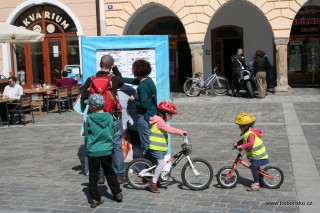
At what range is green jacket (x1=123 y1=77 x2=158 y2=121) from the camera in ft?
22.0

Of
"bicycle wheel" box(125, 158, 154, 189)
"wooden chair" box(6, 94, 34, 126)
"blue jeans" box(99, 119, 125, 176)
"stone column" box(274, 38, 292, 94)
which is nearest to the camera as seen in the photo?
"bicycle wheel" box(125, 158, 154, 189)

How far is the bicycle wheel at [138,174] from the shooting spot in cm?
654

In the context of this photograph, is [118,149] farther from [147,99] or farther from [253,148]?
[253,148]

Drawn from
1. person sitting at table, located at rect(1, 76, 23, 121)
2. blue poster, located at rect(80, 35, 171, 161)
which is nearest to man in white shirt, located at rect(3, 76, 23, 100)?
person sitting at table, located at rect(1, 76, 23, 121)

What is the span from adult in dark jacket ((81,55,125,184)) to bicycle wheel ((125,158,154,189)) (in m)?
0.34

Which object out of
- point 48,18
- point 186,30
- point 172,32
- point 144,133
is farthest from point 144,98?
point 172,32

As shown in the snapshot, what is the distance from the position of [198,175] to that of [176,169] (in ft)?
4.11

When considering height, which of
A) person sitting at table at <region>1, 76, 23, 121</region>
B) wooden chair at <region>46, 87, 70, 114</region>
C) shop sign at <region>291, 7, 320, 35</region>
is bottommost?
wooden chair at <region>46, 87, 70, 114</region>

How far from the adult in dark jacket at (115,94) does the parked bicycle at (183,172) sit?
0.35m

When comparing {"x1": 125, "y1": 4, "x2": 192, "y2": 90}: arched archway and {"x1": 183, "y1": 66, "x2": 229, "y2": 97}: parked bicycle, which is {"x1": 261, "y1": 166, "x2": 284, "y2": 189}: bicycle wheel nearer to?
{"x1": 183, "y1": 66, "x2": 229, "y2": 97}: parked bicycle

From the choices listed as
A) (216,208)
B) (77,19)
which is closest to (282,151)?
(216,208)

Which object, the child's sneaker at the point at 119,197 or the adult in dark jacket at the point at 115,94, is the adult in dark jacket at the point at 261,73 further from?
the child's sneaker at the point at 119,197

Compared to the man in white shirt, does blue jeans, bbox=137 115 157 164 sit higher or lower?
lower

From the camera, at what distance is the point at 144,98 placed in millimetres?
6691
